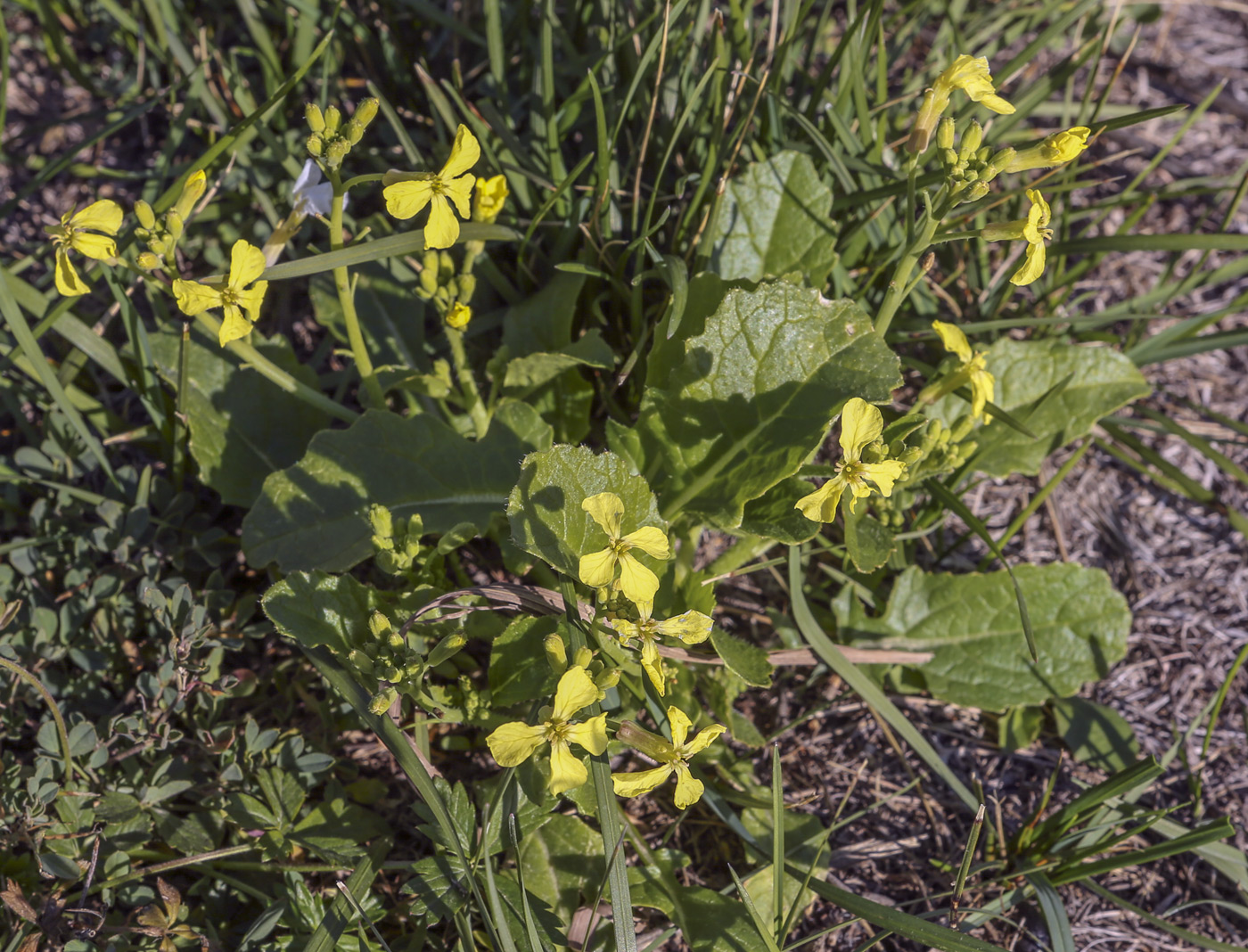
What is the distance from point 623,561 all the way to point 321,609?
1.06 metres

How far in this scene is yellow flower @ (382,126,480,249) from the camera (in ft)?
8.64

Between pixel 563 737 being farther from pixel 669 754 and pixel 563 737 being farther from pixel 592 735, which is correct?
pixel 669 754

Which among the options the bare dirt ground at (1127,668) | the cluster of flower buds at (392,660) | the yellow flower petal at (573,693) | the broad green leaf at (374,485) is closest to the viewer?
the yellow flower petal at (573,693)

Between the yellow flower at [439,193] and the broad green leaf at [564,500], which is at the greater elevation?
the yellow flower at [439,193]

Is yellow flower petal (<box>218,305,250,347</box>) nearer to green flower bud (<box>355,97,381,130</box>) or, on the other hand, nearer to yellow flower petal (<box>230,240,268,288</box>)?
yellow flower petal (<box>230,240,268,288</box>)

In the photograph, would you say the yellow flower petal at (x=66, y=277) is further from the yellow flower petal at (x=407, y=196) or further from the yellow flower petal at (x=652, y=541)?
the yellow flower petal at (x=652, y=541)

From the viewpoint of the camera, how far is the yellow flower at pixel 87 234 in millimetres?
2668

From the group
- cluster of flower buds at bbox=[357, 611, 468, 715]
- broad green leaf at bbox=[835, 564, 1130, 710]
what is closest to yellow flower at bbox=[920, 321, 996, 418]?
broad green leaf at bbox=[835, 564, 1130, 710]

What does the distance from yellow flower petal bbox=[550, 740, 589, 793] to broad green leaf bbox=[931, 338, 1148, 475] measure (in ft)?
7.21

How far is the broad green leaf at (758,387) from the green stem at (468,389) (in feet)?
2.14

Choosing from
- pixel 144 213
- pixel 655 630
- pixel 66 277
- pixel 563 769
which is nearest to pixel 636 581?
pixel 655 630

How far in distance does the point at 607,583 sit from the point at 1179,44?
5.29m

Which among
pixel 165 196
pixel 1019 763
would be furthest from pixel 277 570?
pixel 1019 763

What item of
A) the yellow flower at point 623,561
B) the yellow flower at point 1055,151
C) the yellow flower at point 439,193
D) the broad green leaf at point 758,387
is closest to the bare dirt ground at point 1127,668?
the broad green leaf at point 758,387
